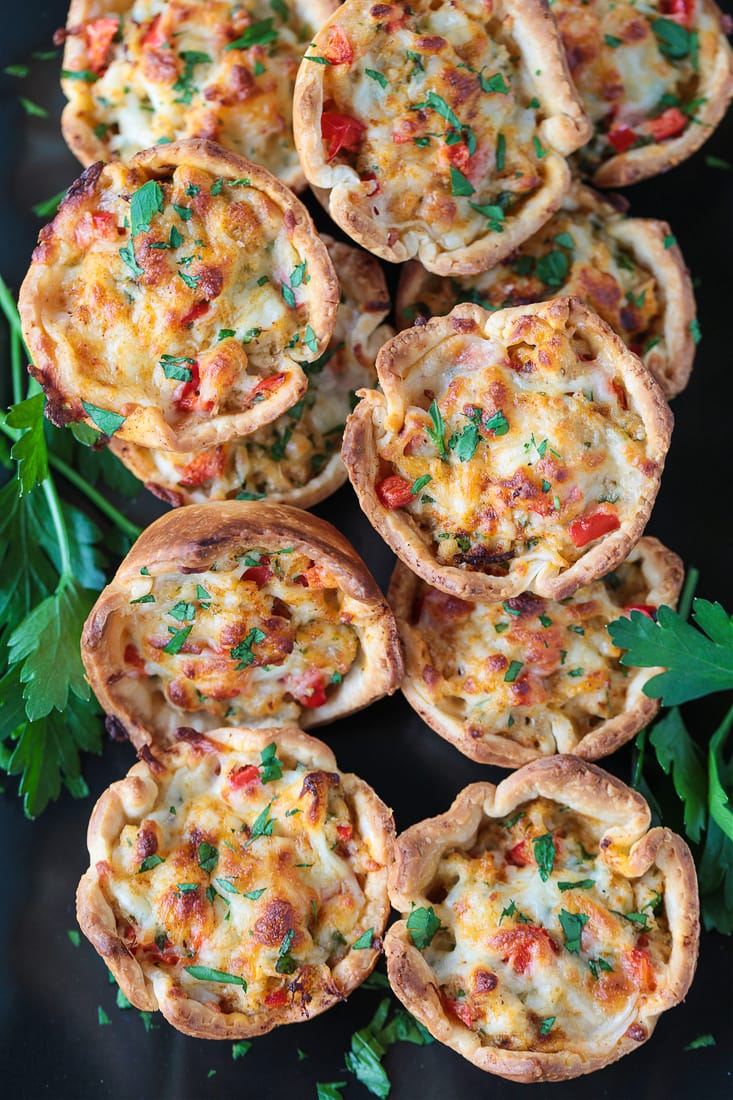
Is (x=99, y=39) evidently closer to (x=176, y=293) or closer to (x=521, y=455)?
(x=176, y=293)

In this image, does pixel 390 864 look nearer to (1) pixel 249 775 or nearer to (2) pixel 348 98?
(1) pixel 249 775

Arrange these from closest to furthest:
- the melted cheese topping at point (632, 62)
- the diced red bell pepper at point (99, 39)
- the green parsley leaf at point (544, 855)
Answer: the green parsley leaf at point (544, 855), the diced red bell pepper at point (99, 39), the melted cheese topping at point (632, 62)

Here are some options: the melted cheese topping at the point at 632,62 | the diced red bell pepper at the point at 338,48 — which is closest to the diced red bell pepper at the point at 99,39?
the diced red bell pepper at the point at 338,48

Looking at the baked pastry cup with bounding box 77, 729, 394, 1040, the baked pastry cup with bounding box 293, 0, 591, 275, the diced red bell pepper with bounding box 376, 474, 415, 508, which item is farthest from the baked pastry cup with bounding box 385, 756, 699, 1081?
the baked pastry cup with bounding box 293, 0, 591, 275

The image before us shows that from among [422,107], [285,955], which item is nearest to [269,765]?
[285,955]

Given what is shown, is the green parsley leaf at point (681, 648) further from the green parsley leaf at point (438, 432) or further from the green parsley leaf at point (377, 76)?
the green parsley leaf at point (377, 76)

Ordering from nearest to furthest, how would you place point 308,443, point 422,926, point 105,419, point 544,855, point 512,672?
point 105,419 → point 422,926 → point 544,855 → point 512,672 → point 308,443
